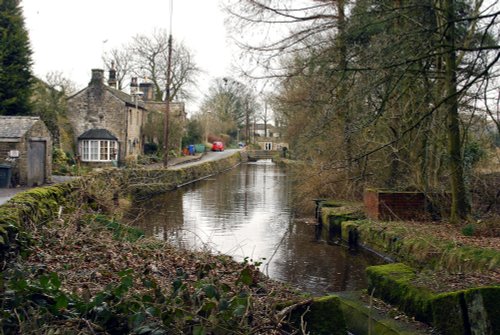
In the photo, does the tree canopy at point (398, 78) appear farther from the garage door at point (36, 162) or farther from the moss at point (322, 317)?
the garage door at point (36, 162)

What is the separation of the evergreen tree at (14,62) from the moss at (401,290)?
1082 inches

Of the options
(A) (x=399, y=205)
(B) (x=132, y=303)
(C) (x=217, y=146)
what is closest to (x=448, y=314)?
(B) (x=132, y=303)

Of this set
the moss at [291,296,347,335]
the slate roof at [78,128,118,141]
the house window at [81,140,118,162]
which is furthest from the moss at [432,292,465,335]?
the slate roof at [78,128,118,141]

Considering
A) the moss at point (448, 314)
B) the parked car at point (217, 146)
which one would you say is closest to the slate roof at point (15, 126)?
the moss at point (448, 314)

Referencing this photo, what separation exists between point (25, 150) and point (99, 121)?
20371 mm

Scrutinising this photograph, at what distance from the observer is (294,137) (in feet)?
95.3

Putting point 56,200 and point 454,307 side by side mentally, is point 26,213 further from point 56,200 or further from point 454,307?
point 454,307

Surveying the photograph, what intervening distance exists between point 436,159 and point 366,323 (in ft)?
30.6

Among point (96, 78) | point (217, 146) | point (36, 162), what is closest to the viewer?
point (36, 162)

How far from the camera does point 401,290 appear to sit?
8.01 m

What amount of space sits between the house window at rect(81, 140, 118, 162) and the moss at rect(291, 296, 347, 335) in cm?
3782

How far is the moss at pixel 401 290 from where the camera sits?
739cm

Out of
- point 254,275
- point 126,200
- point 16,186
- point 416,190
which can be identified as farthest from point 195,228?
point 254,275

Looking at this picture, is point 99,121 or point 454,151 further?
point 99,121
